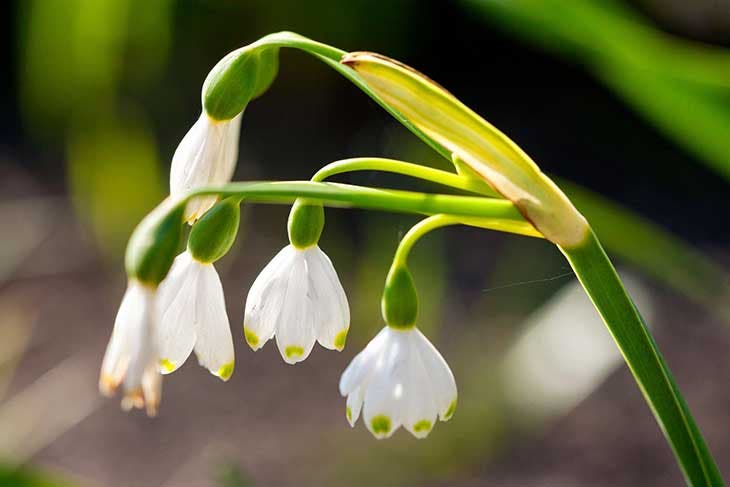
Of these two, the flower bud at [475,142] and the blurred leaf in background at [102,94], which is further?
the blurred leaf in background at [102,94]

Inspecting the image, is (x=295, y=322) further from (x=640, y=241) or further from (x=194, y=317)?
(x=640, y=241)

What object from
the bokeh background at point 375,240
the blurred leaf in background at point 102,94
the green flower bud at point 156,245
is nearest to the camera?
the green flower bud at point 156,245

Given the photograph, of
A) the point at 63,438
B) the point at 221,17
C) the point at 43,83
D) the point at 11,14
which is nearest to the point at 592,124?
the point at 221,17

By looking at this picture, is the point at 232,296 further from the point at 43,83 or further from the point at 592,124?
the point at 592,124

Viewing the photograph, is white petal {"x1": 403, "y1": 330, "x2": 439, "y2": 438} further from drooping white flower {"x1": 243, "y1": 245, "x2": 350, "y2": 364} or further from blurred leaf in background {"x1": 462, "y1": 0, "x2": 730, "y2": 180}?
blurred leaf in background {"x1": 462, "y1": 0, "x2": 730, "y2": 180}

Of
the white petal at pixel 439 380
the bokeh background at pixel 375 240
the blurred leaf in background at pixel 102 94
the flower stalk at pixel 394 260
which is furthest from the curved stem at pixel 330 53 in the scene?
the blurred leaf in background at pixel 102 94

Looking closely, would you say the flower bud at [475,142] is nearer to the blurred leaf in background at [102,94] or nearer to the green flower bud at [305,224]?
the green flower bud at [305,224]
